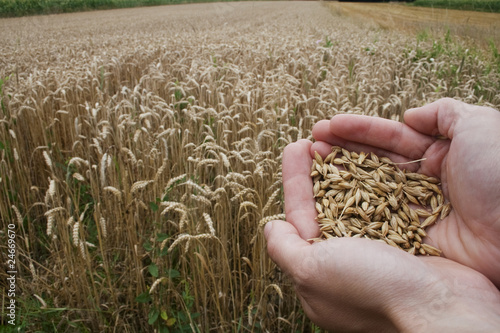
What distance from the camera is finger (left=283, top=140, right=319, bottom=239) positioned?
6.31 feet

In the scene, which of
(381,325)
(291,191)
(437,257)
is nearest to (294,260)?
(381,325)

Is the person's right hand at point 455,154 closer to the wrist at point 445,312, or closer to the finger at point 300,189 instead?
the finger at point 300,189

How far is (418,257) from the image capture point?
161 centimetres

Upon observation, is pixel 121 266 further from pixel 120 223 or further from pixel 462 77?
pixel 462 77

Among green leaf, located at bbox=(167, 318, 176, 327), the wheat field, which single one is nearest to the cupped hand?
the wheat field

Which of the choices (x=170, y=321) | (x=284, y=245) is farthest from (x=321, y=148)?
(x=170, y=321)

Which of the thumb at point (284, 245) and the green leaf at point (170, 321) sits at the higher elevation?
the thumb at point (284, 245)

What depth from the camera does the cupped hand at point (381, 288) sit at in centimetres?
127

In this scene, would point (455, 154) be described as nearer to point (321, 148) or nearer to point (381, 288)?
point (321, 148)

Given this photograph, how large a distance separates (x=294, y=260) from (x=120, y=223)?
148 cm

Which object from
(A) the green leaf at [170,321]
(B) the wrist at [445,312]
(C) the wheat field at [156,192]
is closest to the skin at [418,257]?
(B) the wrist at [445,312]

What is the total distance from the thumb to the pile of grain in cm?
23

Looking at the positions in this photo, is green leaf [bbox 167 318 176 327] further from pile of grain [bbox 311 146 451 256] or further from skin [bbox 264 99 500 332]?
pile of grain [bbox 311 146 451 256]

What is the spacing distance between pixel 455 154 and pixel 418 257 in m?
0.61
